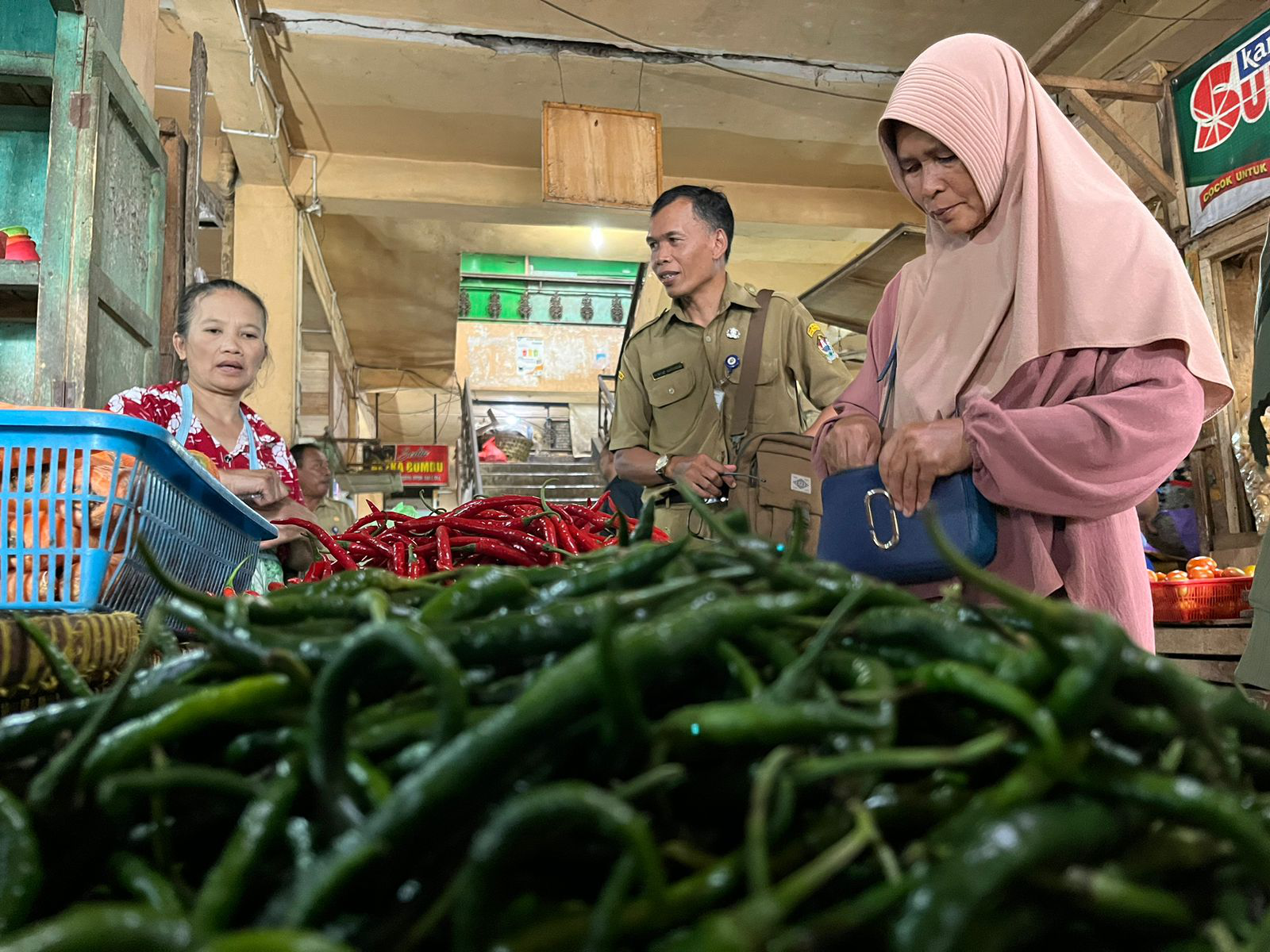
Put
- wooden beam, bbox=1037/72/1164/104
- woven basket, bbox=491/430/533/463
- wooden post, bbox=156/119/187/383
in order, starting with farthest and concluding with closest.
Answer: woven basket, bbox=491/430/533/463 → wooden beam, bbox=1037/72/1164/104 → wooden post, bbox=156/119/187/383

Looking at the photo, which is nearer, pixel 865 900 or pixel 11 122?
pixel 865 900

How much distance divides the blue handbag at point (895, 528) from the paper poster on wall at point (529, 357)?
14.8m

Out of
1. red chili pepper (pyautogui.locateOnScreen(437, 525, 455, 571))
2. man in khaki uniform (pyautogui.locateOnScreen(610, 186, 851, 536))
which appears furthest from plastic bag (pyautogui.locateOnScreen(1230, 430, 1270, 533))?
red chili pepper (pyautogui.locateOnScreen(437, 525, 455, 571))

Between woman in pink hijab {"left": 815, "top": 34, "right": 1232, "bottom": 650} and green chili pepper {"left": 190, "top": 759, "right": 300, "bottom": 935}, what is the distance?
1.55 meters

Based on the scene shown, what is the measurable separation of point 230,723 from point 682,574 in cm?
36

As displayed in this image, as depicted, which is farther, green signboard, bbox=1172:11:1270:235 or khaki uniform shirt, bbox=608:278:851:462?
green signboard, bbox=1172:11:1270:235

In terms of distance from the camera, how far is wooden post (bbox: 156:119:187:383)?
422 centimetres

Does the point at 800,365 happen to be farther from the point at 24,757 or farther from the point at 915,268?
the point at 24,757

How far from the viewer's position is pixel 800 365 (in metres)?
4.02

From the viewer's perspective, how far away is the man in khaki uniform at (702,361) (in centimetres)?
387

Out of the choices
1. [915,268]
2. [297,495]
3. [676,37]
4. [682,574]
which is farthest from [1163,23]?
[682,574]

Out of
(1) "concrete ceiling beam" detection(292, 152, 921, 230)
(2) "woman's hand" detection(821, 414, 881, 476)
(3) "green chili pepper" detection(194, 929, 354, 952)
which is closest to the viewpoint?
(3) "green chili pepper" detection(194, 929, 354, 952)

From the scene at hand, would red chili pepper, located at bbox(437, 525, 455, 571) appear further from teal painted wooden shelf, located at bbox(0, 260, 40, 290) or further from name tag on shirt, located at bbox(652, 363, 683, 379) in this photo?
teal painted wooden shelf, located at bbox(0, 260, 40, 290)

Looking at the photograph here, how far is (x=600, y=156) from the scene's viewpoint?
6.65 m
